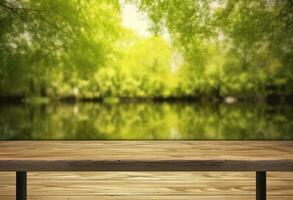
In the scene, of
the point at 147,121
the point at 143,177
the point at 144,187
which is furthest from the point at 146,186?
the point at 147,121

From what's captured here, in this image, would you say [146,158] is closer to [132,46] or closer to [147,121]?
[147,121]

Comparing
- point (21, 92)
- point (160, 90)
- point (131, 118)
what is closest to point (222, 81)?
point (160, 90)

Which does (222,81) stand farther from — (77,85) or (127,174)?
(127,174)

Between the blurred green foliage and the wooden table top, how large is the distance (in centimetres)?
275

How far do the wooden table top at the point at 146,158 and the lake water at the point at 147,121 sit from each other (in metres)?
1.99

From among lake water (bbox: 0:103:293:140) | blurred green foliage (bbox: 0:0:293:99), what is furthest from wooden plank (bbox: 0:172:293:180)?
blurred green foliage (bbox: 0:0:293:99)

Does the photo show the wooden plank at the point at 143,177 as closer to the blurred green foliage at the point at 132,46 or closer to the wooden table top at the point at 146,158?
the wooden table top at the point at 146,158

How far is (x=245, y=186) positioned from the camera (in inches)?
112

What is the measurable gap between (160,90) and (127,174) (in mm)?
1603

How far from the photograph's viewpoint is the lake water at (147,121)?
159 inches

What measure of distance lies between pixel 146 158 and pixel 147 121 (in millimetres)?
2348

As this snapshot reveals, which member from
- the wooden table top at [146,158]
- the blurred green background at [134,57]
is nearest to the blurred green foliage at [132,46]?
the blurred green background at [134,57]

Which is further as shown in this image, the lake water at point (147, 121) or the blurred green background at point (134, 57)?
the blurred green background at point (134, 57)

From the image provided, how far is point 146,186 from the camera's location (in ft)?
9.30
